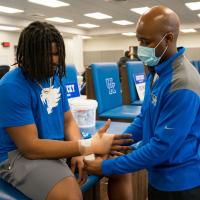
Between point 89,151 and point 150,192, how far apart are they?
346 millimetres

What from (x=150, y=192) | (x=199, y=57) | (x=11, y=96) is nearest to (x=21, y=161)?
(x=11, y=96)

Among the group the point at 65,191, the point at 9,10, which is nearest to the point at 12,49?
the point at 9,10

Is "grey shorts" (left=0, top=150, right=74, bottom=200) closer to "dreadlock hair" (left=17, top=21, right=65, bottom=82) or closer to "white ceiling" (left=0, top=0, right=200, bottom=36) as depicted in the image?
"dreadlock hair" (left=17, top=21, right=65, bottom=82)

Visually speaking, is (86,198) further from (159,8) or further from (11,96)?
(159,8)

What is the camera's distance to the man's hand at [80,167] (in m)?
1.18

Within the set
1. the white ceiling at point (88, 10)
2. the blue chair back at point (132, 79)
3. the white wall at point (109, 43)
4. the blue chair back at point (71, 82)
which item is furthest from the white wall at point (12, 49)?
the blue chair back at point (71, 82)

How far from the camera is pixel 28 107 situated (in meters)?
1.09

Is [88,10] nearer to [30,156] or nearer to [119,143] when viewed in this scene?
[119,143]

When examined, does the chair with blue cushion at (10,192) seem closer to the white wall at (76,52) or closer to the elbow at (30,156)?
the elbow at (30,156)

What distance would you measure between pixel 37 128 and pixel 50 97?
15 cm

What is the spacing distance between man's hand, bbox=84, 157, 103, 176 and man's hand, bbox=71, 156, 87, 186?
21 mm

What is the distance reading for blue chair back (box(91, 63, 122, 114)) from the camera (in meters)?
2.42

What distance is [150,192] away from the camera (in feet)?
4.13

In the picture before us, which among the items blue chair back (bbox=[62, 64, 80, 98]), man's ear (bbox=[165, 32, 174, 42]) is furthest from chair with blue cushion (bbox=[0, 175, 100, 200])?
blue chair back (bbox=[62, 64, 80, 98])
